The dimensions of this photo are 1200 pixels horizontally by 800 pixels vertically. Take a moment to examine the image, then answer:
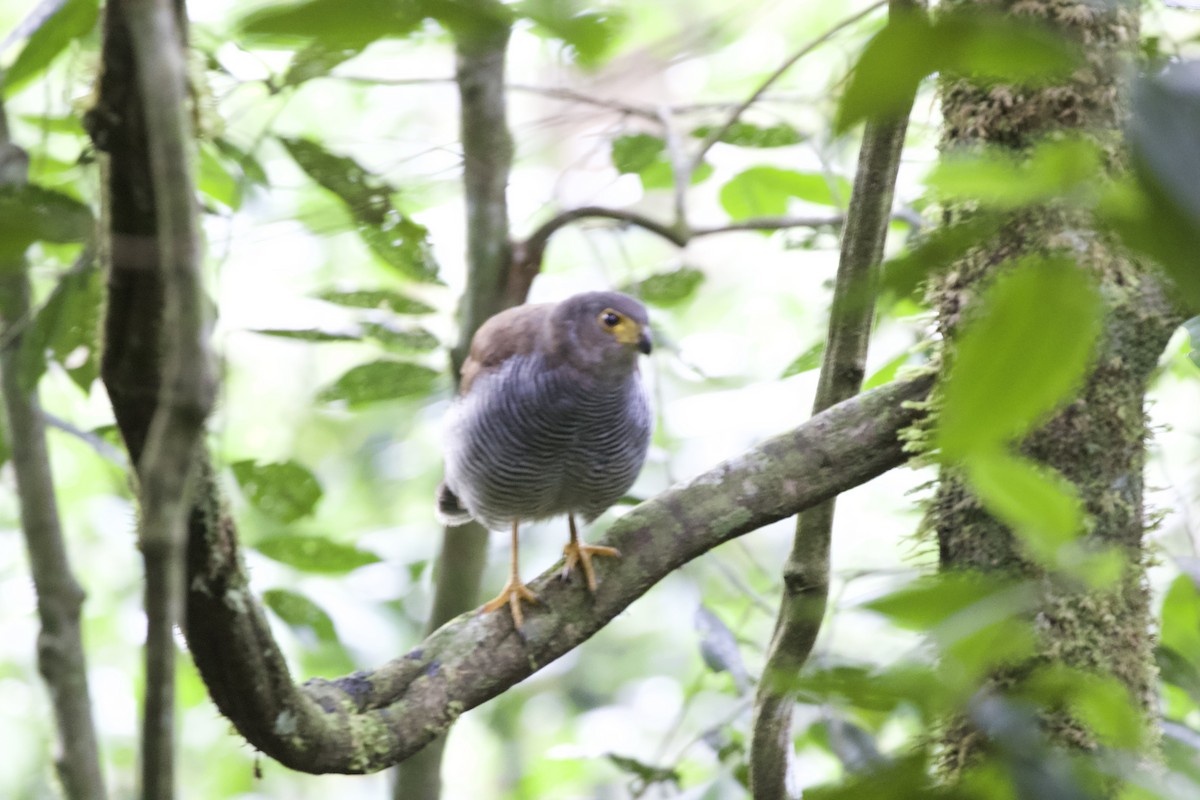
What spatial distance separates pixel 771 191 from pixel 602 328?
0.77 m

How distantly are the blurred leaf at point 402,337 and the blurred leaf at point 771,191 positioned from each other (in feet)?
3.76

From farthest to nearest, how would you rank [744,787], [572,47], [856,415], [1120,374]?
1. [744,787]
2. [856,415]
3. [1120,374]
4. [572,47]

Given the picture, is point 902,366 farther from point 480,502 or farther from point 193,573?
point 193,573

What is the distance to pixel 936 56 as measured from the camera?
521 mm

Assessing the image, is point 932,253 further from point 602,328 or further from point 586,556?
point 602,328

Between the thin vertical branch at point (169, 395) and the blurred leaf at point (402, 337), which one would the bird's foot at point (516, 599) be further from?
the thin vertical branch at point (169, 395)

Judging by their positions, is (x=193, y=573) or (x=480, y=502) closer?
(x=193, y=573)

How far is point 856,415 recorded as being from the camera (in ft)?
8.02

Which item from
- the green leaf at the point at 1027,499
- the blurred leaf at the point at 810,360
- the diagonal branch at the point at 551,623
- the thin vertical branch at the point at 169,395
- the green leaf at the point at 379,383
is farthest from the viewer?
the green leaf at the point at 379,383

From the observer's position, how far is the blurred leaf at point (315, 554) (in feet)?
9.47

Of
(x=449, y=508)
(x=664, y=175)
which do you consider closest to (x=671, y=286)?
(x=664, y=175)

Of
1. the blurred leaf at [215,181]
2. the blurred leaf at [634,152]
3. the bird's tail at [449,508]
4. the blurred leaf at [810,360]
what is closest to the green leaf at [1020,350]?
the blurred leaf at [810,360]

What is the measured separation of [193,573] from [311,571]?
137cm

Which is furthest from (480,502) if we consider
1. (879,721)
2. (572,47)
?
(572,47)
